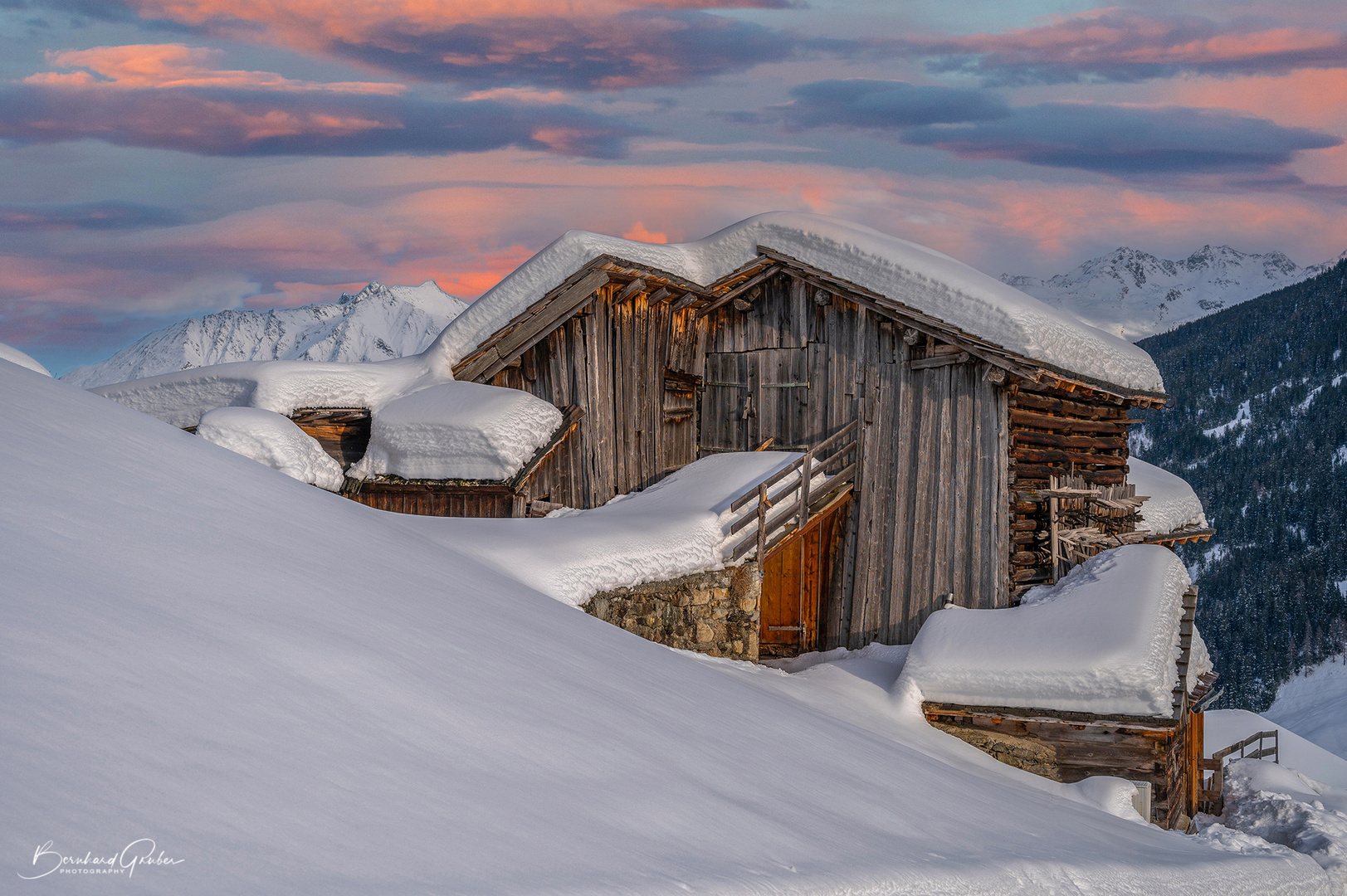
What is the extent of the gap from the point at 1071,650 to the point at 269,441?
401 inches

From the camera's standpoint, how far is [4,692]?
2980 millimetres

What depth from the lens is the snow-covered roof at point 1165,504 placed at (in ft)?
55.7

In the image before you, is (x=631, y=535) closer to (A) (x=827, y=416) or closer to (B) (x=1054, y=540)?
(A) (x=827, y=416)

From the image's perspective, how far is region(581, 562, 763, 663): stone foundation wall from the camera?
11219 mm

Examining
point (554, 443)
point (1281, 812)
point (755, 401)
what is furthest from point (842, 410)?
point (1281, 812)

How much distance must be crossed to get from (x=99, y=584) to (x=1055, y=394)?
1327 centimetres

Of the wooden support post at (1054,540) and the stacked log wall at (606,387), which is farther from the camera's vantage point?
the stacked log wall at (606,387)

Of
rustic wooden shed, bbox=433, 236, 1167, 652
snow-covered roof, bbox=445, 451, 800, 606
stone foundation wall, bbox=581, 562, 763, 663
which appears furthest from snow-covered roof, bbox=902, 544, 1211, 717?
snow-covered roof, bbox=445, 451, 800, 606

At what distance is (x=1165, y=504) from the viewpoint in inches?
696

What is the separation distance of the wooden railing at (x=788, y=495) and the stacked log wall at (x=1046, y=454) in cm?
246

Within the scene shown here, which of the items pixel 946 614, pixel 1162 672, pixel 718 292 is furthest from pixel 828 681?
pixel 718 292

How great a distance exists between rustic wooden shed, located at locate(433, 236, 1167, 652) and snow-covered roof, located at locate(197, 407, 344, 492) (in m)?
2.90

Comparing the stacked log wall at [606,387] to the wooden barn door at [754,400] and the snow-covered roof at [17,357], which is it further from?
the snow-covered roof at [17,357]

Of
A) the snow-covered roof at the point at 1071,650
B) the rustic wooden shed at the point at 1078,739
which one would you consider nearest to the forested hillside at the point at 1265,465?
the snow-covered roof at the point at 1071,650
